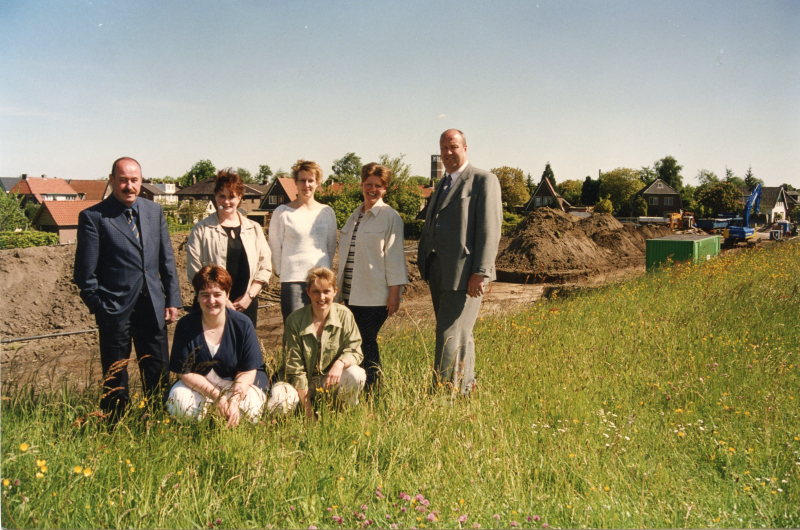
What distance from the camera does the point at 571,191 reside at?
78062 millimetres

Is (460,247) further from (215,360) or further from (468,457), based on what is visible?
(215,360)

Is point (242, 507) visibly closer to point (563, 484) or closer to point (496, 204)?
point (563, 484)

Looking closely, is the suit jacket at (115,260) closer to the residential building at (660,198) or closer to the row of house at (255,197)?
the row of house at (255,197)

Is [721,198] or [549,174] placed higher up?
[549,174]

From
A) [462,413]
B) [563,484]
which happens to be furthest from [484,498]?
[462,413]

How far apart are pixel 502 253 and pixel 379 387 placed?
690 inches

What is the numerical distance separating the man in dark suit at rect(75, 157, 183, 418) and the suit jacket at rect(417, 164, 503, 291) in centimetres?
199

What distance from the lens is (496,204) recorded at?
4.21 m

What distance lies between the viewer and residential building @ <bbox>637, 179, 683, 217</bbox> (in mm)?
68956

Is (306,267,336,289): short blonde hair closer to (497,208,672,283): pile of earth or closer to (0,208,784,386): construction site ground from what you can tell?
(0,208,784,386): construction site ground

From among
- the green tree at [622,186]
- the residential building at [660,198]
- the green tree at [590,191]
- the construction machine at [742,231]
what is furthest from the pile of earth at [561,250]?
the residential building at [660,198]

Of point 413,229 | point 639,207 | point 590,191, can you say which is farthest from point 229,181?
point 590,191

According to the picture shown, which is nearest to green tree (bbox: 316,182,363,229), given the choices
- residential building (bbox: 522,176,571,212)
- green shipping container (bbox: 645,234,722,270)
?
green shipping container (bbox: 645,234,722,270)

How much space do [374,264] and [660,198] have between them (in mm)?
73720
